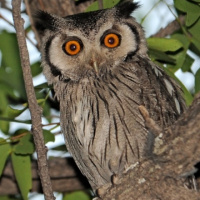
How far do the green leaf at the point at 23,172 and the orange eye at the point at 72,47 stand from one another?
63cm

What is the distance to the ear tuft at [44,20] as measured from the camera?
11.0 ft

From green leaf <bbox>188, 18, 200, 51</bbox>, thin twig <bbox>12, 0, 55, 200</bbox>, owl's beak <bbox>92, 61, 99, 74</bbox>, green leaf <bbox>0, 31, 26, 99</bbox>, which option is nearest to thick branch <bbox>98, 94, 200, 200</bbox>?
thin twig <bbox>12, 0, 55, 200</bbox>

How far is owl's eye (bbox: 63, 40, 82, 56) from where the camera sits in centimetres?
323

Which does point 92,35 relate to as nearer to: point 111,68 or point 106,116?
point 111,68

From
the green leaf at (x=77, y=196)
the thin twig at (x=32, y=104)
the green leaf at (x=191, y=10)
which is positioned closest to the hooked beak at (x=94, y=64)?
the green leaf at (x=191, y=10)

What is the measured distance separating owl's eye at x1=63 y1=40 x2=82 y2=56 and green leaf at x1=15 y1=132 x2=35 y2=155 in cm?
51

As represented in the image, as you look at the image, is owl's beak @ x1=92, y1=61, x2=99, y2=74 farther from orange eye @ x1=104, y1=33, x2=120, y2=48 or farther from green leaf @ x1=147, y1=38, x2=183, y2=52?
Answer: green leaf @ x1=147, y1=38, x2=183, y2=52

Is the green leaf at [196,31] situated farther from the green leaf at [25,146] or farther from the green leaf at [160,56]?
the green leaf at [25,146]

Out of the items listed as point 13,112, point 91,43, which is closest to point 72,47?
point 91,43

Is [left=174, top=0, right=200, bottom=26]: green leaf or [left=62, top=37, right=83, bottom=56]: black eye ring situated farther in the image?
[left=62, top=37, right=83, bottom=56]: black eye ring

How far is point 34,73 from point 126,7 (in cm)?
73

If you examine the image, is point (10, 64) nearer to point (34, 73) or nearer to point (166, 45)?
point (34, 73)

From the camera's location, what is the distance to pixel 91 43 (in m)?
3.19

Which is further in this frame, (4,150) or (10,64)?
(10,64)
